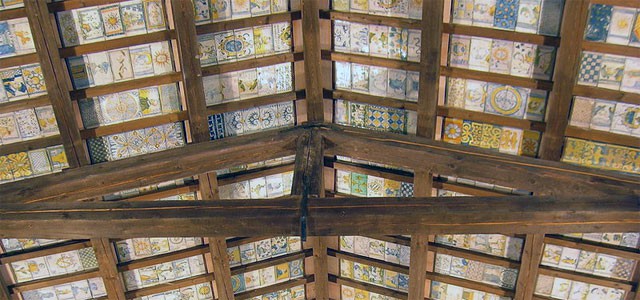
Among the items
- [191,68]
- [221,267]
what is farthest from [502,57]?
[221,267]

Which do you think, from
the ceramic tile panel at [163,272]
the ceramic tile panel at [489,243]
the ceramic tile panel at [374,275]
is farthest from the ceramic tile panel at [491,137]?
the ceramic tile panel at [163,272]

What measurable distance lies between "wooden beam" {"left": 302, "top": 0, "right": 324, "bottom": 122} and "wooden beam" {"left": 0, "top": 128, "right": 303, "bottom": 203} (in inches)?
10.7

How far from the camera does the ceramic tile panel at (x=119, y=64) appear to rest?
6145 millimetres

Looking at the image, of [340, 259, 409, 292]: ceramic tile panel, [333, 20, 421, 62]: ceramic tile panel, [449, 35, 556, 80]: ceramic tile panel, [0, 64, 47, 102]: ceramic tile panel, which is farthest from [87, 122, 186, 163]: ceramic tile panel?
[449, 35, 556, 80]: ceramic tile panel

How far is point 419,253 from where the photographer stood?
7074 millimetres

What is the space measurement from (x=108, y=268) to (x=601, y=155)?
464 centimetres

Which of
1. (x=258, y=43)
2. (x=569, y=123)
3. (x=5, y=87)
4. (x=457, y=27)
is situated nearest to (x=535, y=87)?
(x=569, y=123)

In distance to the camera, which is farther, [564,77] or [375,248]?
[375,248]

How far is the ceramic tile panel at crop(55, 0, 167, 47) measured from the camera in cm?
596

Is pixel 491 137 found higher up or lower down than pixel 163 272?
higher up

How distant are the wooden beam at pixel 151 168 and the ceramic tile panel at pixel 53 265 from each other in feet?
2.64

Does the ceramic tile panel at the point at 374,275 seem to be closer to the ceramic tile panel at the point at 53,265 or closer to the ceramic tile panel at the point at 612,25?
the ceramic tile panel at the point at 53,265

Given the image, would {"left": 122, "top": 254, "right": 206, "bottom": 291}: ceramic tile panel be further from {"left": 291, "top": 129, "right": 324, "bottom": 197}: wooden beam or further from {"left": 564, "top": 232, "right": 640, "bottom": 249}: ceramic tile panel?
{"left": 564, "top": 232, "right": 640, "bottom": 249}: ceramic tile panel

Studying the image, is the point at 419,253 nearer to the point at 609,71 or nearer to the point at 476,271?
the point at 476,271
